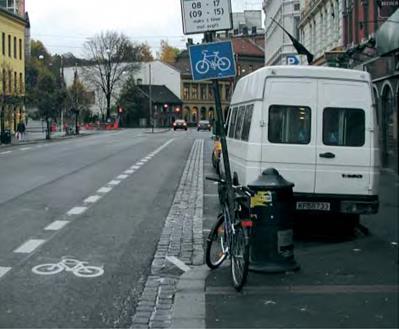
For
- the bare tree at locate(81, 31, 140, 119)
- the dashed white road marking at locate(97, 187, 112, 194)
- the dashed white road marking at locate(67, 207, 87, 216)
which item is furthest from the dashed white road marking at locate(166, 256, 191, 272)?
the bare tree at locate(81, 31, 140, 119)

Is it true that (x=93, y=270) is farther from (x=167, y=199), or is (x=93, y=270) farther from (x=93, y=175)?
(x=93, y=175)

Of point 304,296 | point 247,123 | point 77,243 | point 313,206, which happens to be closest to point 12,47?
point 247,123

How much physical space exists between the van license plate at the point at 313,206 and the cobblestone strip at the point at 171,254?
145cm

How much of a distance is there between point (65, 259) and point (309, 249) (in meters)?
3.01

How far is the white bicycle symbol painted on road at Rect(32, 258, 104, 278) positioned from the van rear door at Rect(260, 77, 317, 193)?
297cm

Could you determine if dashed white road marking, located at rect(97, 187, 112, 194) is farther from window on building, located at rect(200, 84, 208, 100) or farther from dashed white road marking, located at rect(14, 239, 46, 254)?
window on building, located at rect(200, 84, 208, 100)

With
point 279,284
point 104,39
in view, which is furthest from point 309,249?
point 104,39

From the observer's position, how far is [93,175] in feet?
70.9

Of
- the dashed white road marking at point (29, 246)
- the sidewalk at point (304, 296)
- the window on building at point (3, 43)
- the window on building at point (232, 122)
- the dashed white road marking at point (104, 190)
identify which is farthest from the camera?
the window on building at point (3, 43)

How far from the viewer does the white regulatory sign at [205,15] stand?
7.86 meters

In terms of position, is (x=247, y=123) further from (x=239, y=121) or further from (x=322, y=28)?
(x=322, y=28)

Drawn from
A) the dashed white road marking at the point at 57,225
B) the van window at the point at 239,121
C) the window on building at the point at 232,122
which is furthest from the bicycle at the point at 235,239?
the window on building at the point at 232,122

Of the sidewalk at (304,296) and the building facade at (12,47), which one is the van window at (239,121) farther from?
the building facade at (12,47)

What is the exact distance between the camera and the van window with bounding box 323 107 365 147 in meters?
10.1
